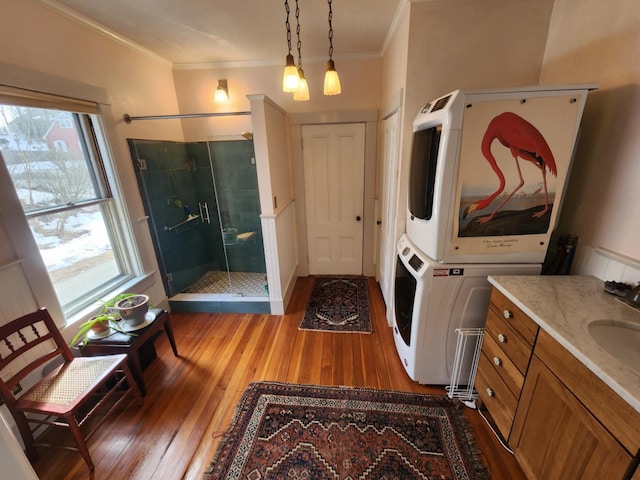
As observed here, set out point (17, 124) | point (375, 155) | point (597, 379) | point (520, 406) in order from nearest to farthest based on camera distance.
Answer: point (597, 379), point (520, 406), point (17, 124), point (375, 155)

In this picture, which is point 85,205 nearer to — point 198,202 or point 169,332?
point 169,332

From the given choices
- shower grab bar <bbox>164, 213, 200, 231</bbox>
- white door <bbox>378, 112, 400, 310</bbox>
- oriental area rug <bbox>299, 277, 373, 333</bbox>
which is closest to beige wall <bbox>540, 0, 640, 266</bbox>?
white door <bbox>378, 112, 400, 310</bbox>

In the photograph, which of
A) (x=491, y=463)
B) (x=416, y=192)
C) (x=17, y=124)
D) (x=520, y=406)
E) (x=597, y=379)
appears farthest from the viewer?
(x=416, y=192)

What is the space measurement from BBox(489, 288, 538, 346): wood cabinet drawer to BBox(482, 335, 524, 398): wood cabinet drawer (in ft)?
0.57

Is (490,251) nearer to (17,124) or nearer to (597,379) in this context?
(597,379)

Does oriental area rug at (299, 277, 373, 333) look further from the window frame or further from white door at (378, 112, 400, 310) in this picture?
the window frame

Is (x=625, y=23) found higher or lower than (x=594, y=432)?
higher

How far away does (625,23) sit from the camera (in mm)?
1222

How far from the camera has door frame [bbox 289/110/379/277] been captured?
9.51 feet

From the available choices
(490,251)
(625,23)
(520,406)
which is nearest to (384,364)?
(520,406)

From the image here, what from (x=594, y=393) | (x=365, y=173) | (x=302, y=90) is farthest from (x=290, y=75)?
(x=594, y=393)

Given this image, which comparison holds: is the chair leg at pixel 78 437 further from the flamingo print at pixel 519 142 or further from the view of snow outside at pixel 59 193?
the flamingo print at pixel 519 142

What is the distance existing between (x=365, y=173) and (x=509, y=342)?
88.2 inches

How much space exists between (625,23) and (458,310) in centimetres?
158
